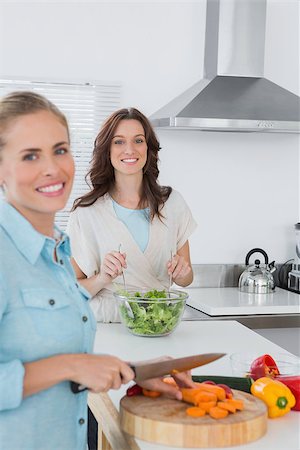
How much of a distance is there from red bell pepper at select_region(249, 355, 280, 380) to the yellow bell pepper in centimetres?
11

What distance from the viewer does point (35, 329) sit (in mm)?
1263

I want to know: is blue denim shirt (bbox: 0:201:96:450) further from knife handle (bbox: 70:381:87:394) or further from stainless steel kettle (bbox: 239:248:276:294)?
stainless steel kettle (bbox: 239:248:276:294)

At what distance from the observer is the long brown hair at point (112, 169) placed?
8.33 feet

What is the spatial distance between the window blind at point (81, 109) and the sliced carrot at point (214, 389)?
2154 millimetres

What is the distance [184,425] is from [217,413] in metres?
0.07

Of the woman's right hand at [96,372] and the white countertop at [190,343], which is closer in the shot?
the woman's right hand at [96,372]

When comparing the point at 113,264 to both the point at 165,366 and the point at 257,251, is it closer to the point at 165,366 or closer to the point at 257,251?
the point at 165,366

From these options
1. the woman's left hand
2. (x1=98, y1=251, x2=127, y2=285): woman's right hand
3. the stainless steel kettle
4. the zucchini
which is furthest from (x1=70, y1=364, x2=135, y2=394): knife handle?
the stainless steel kettle

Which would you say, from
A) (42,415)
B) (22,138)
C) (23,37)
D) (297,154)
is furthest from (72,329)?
(297,154)

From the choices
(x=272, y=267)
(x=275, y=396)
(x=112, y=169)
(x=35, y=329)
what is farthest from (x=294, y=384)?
(x=272, y=267)

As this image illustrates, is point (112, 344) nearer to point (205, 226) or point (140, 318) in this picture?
point (140, 318)

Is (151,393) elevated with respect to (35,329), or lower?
lower

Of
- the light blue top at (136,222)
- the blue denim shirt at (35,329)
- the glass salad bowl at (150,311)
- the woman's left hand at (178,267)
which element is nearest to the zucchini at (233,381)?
the blue denim shirt at (35,329)

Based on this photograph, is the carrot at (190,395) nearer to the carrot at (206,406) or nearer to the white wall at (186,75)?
the carrot at (206,406)
